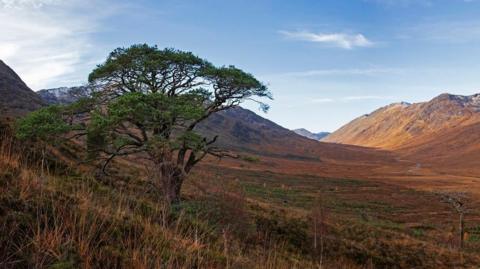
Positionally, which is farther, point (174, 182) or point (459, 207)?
point (459, 207)

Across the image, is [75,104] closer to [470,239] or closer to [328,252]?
[328,252]

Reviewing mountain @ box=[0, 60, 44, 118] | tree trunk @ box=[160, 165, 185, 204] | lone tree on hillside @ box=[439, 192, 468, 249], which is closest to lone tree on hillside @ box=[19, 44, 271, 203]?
tree trunk @ box=[160, 165, 185, 204]

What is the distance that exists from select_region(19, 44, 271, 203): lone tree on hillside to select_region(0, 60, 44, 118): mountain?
203 ft

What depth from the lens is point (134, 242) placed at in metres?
4.21

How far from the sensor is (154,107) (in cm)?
1612

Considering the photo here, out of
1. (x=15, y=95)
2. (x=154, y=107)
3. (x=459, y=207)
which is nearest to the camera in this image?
(x=154, y=107)

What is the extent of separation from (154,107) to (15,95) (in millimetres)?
84602

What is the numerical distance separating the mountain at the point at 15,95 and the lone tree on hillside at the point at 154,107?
61733 millimetres

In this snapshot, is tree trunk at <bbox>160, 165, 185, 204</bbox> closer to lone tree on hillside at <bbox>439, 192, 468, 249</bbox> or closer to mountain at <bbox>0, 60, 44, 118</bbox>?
lone tree on hillside at <bbox>439, 192, 468, 249</bbox>

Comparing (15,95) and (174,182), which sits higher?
(15,95)

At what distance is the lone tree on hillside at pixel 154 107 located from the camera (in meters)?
15.0

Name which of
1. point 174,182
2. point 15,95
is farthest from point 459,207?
point 15,95

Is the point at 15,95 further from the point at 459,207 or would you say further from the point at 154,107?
the point at 459,207

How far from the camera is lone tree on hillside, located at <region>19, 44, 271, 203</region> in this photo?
1505 cm
